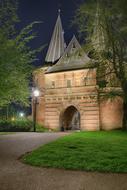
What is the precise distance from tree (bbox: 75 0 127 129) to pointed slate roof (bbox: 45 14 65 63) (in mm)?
19392

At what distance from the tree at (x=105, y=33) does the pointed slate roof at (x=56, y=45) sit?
1939 cm

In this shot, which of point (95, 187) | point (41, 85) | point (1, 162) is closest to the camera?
point (95, 187)

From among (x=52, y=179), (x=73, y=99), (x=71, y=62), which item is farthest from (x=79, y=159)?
(x=71, y=62)

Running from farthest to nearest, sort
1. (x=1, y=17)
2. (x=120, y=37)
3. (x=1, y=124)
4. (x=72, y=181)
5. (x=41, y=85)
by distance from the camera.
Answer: (x=41, y=85) → (x=1, y=124) → (x=1, y=17) → (x=120, y=37) → (x=72, y=181)

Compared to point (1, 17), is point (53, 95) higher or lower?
lower

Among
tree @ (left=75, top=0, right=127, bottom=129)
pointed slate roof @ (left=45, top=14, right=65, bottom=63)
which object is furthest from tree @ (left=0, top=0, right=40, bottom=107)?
pointed slate roof @ (left=45, top=14, right=65, bottom=63)

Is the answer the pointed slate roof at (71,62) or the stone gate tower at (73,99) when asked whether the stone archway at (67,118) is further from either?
the pointed slate roof at (71,62)

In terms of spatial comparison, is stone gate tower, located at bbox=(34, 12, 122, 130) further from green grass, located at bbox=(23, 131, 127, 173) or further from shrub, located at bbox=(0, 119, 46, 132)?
green grass, located at bbox=(23, 131, 127, 173)

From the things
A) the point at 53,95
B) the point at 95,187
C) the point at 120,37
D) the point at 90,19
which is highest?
the point at 90,19

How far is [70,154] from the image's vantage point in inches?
412

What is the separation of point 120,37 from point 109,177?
983 centimetres

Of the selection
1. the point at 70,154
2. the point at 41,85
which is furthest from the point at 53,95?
the point at 70,154

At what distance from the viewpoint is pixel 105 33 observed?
16.0 metres

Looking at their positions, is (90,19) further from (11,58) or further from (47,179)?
(47,179)
